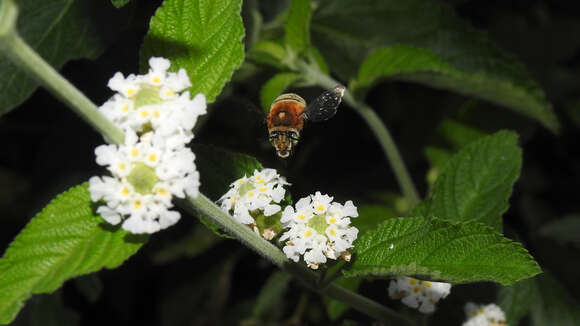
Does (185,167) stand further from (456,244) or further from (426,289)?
(426,289)

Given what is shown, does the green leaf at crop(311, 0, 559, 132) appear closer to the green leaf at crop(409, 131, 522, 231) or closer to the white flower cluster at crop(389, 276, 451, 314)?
the green leaf at crop(409, 131, 522, 231)

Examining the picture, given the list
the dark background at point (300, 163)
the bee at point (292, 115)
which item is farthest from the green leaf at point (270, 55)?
the bee at point (292, 115)

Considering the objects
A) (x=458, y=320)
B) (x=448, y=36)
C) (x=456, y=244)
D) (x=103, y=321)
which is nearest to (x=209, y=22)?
(x=456, y=244)

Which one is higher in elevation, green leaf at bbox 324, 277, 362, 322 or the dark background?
the dark background

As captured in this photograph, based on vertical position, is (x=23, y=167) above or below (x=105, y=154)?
above

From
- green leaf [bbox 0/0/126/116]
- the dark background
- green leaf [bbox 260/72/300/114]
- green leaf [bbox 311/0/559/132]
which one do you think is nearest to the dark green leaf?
the dark background

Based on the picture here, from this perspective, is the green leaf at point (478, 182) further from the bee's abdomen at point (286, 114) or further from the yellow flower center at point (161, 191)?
the yellow flower center at point (161, 191)
